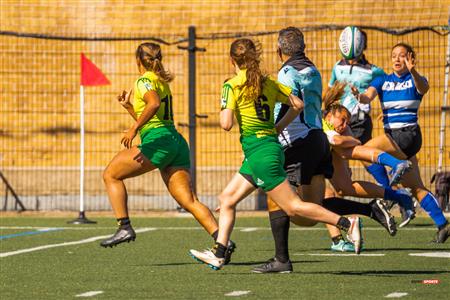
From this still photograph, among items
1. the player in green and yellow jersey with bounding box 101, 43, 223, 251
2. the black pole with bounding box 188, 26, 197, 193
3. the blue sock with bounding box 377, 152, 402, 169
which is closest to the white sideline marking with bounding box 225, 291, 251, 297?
the player in green and yellow jersey with bounding box 101, 43, 223, 251

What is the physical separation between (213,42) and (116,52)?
1679 millimetres

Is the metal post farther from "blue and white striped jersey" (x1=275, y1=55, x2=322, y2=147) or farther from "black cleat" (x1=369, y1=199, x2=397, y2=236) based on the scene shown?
"blue and white striped jersey" (x1=275, y1=55, x2=322, y2=147)

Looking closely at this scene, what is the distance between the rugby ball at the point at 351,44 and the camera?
50.4 ft

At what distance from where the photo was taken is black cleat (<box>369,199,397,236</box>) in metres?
11.6

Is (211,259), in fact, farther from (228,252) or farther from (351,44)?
(351,44)

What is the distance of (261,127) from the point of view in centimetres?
1067

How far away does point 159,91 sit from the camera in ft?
40.7

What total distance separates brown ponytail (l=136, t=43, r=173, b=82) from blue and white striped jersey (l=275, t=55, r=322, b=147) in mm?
1489

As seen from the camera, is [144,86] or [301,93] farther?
[144,86]

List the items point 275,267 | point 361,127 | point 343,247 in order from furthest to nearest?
point 361,127 < point 343,247 < point 275,267

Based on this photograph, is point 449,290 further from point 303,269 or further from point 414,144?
point 414,144

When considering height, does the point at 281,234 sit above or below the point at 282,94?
below

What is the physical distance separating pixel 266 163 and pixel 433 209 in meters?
3.73

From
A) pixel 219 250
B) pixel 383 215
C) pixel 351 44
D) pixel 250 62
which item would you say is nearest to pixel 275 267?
pixel 219 250
